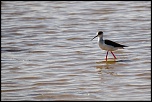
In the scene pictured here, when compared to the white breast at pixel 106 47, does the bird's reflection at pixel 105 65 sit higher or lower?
lower

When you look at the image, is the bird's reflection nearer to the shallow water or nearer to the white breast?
the shallow water

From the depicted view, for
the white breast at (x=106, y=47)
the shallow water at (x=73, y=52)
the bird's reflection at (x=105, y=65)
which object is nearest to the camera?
the shallow water at (x=73, y=52)

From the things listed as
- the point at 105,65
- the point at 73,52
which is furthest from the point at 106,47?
the point at 73,52

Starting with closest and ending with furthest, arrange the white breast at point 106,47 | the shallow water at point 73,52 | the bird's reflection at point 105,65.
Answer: the shallow water at point 73,52 → the bird's reflection at point 105,65 → the white breast at point 106,47

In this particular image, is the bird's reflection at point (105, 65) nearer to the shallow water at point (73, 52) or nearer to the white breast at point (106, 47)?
the shallow water at point (73, 52)

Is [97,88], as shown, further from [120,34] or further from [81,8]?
[81,8]

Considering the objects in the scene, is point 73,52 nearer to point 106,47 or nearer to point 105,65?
point 106,47

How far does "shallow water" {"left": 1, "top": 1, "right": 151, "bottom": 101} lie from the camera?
390 inches

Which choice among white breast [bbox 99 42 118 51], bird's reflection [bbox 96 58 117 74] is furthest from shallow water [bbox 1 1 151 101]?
white breast [bbox 99 42 118 51]

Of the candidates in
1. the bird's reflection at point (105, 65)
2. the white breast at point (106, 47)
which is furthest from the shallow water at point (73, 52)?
the white breast at point (106, 47)

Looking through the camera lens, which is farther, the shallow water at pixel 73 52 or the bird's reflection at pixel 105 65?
the bird's reflection at pixel 105 65

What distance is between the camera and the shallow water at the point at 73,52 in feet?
32.5

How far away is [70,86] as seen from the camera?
10.2m

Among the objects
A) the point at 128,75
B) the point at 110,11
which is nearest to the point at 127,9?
the point at 110,11
